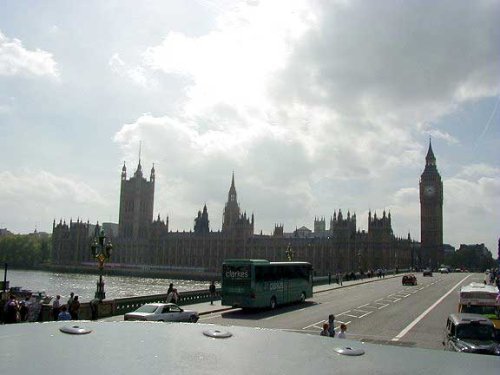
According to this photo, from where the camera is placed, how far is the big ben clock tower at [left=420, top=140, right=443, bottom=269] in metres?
144

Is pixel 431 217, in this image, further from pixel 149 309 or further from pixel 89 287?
pixel 149 309

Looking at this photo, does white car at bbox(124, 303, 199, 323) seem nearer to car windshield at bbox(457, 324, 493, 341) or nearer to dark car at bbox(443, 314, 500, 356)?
dark car at bbox(443, 314, 500, 356)

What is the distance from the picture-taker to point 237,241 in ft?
449

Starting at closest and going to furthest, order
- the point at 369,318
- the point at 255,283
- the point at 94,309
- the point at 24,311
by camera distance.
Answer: the point at 24,311
the point at 94,309
the point at 369,318
the point at 255,283

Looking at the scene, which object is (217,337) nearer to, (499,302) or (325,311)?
(499,302)

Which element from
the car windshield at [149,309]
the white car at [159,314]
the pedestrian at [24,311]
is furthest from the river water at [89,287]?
the car windshield at [149,309]

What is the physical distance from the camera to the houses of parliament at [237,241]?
12025 cm

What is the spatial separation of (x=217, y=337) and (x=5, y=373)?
2073 mm

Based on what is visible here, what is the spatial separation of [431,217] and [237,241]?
56545mm

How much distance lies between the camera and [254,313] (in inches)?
1067

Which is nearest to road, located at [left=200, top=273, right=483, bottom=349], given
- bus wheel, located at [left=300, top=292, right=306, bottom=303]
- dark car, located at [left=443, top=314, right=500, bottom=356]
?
bus wheel, located at [left=300, top=292, right=306, bottom=303]

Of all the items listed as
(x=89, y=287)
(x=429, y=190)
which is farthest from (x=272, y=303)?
(x=429, y=190)

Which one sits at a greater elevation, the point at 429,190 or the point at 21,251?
the point at 429,190

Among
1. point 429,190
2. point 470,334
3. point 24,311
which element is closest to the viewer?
point 470,334
